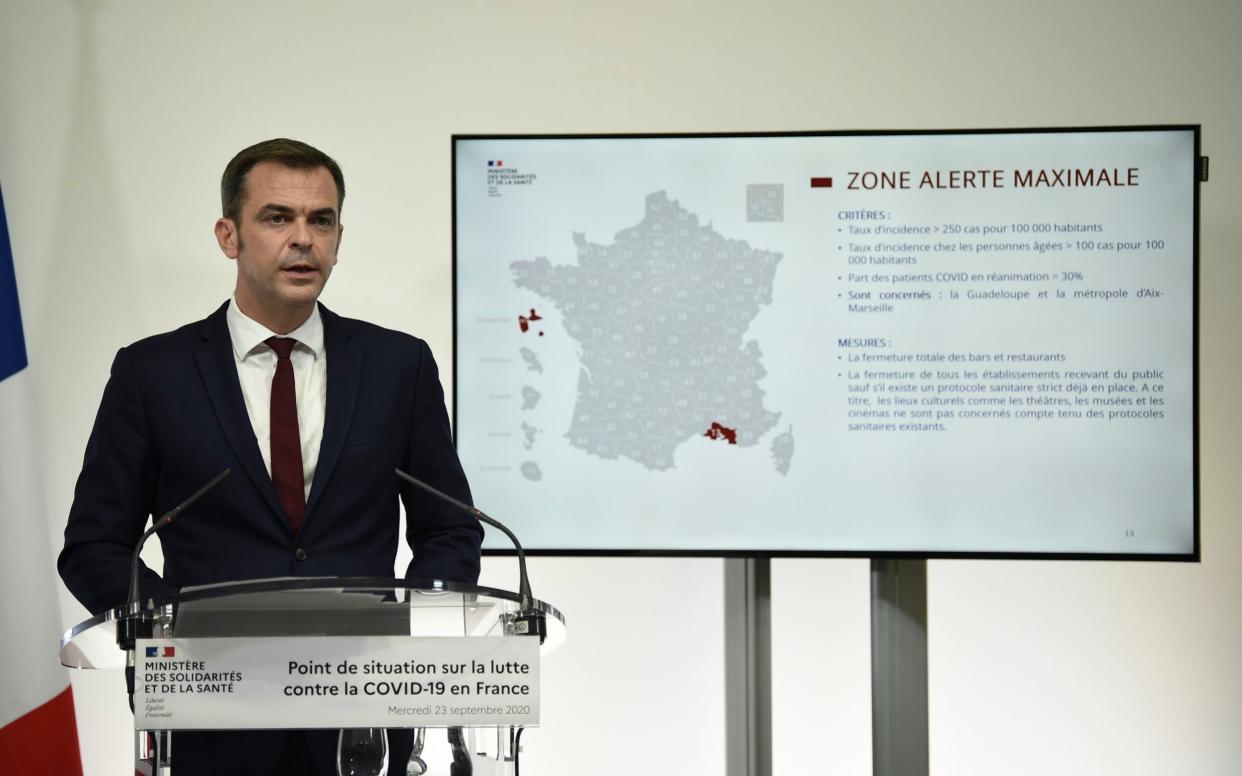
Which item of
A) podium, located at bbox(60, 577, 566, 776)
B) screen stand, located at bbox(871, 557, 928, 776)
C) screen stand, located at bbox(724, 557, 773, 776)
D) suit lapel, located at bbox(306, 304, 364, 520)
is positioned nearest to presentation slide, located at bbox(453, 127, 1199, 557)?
screen stand, located at bbox(871, 557, 928, 776)

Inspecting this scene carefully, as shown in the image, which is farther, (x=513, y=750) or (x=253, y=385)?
(x=253, y=385)

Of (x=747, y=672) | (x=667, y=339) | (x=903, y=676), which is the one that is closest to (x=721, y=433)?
(x=667, y=339)

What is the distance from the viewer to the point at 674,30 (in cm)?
354

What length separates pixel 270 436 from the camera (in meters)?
1.97

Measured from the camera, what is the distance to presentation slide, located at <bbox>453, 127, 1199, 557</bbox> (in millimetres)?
2922

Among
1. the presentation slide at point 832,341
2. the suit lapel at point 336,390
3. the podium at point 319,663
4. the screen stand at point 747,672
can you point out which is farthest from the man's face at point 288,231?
the screen stand at point 747,672

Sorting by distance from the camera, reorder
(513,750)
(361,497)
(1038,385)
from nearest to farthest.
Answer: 1. (513,750)
2. (361,497)
3. (1038,385)

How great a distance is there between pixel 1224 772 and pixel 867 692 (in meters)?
1.06

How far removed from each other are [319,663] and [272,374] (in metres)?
0.81

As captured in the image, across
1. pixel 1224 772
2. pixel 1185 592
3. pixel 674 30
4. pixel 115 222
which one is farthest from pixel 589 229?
pixel 1224 772

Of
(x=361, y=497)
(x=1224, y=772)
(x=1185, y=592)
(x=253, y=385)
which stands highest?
(x=253, y=385)

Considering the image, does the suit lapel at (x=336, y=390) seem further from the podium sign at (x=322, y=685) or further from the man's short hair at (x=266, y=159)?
the podium sign at (x=322, y=685)

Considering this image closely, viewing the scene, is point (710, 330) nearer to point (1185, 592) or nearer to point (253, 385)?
point (253, 385)

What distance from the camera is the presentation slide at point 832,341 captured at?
292 centimetres
